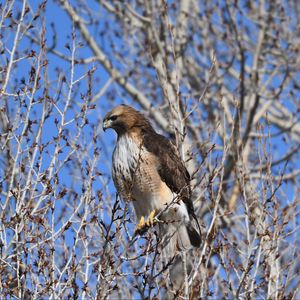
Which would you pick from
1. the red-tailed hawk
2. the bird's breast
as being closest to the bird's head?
the red-tailed hawk

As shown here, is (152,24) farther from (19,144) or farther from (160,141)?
(19,144)

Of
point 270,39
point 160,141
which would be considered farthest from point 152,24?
point 160,141

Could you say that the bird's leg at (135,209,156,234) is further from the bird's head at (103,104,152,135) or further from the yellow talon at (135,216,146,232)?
the bird's head at (103,104,152,135)

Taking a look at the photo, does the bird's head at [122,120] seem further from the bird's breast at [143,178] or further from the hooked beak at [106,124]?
the bird's breast at [143,178]

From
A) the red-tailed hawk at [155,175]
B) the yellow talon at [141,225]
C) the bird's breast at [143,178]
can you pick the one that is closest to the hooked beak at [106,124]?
the red-tailed hawk at [155,175]

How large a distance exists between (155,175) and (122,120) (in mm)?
609

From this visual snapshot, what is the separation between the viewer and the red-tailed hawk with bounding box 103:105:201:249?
273 inches

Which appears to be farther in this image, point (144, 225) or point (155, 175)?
point (155, 175)

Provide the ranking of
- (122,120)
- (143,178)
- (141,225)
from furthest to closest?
(122,120)
(143,178)
(141,225)

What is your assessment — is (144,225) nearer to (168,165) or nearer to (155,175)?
(155,175)

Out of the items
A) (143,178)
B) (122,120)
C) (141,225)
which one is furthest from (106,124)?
(141,225)

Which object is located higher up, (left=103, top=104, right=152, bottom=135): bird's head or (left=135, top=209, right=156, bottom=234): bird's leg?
(left=103, top=104, right=152, bottom=135): bird's head

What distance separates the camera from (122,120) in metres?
7.12

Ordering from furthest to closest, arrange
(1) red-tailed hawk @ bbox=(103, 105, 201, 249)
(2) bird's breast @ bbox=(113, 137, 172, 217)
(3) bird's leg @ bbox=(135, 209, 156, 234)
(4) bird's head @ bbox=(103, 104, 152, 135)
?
(4) bird's head @ bbox=(103, 104, 152, 135) < (1) red-tailed hawk @ bbox=(103, 105, 201, 249) < (2) bird's breast @ bbox=(113, 137, 172, 217) < (3) bird's leg @ bbox=(135, 209, 156, 234)
